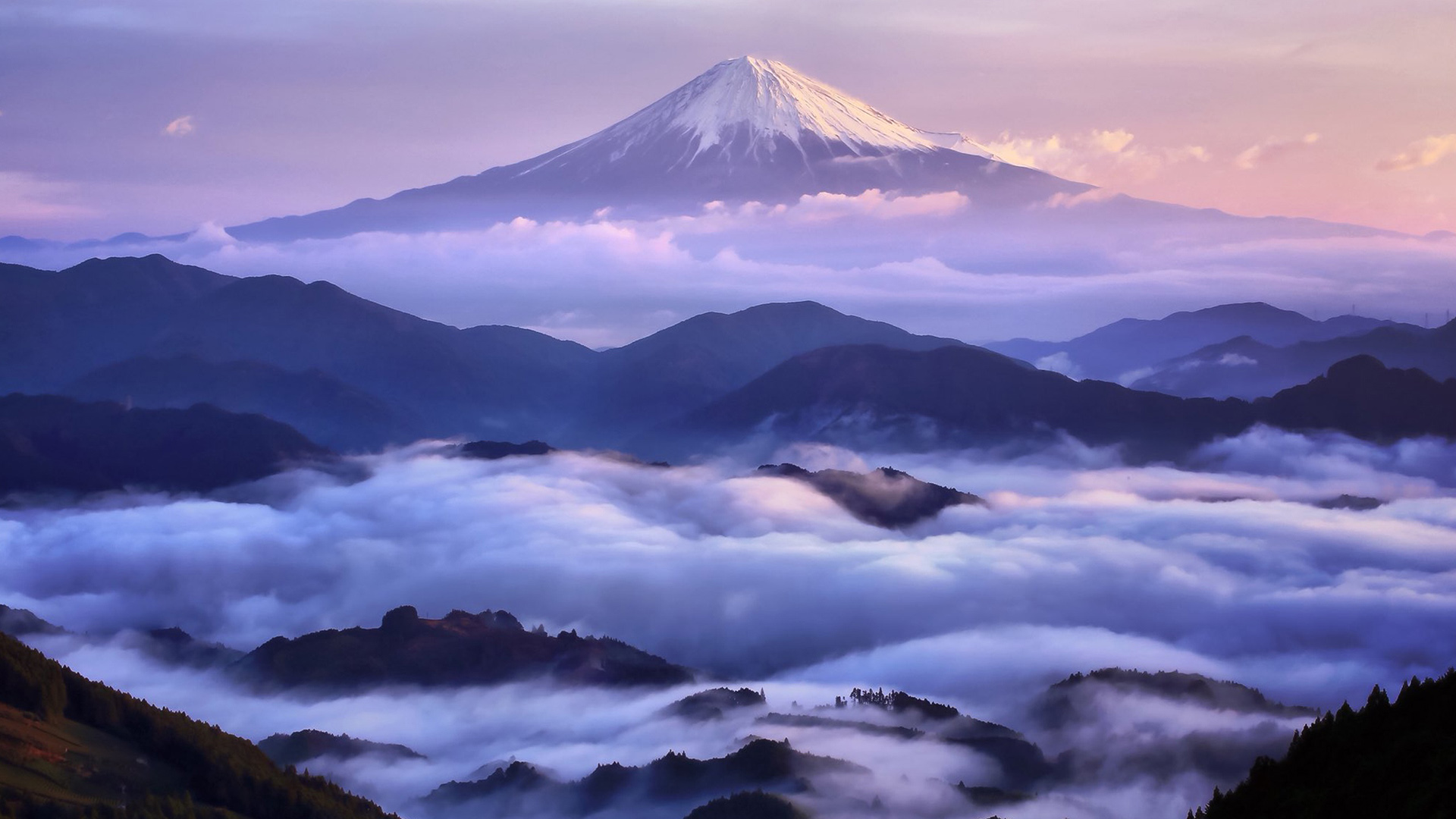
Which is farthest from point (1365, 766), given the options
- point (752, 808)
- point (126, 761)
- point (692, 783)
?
point (692, 783)

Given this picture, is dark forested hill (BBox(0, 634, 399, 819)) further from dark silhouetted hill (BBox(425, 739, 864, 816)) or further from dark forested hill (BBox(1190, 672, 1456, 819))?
dark forested hill (BBox(1190, 672, 1456, 819))

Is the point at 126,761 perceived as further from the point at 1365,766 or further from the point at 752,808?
the point at 1365,766

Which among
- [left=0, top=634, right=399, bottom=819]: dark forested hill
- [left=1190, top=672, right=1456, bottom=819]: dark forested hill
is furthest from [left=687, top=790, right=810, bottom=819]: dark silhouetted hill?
[left=1190, top=672, right=1456, bottom=819]: dark forested hill

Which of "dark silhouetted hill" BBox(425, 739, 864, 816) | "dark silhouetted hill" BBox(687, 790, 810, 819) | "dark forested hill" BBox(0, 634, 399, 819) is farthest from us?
"dark silhouetted hill" BBox(425, 739, 864, 816)

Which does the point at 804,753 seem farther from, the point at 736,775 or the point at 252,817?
the point at 252,817

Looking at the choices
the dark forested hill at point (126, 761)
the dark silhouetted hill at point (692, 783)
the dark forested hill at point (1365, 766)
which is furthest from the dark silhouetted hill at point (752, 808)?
the dark forested hill at point (1365, 766)

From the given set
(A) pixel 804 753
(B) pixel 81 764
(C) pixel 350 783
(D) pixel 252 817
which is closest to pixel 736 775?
(A) pixel 804 753
